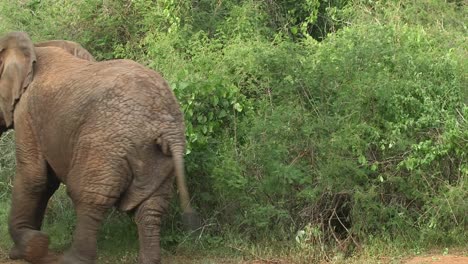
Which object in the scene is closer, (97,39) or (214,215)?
(214,215)

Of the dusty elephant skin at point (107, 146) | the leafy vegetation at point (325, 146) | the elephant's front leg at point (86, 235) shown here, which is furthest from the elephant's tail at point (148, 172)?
the leafy vegetation at point (325, 146)

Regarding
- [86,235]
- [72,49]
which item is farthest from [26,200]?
[72,49]

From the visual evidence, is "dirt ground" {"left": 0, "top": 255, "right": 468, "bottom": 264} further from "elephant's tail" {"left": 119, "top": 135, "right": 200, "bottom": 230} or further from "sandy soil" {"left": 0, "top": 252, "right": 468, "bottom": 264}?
"elephant's tail" {"left": 119, "top": 135, "right": 200, "bottom": 230}

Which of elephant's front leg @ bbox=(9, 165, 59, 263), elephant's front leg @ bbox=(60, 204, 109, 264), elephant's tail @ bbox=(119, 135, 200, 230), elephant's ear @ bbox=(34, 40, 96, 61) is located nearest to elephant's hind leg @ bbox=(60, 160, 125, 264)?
elephant's front leg @ bbox=(60, 204, 109, 264)

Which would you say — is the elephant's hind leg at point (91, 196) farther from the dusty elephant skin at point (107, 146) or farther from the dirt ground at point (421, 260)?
the dirt ground at point (421, 260)

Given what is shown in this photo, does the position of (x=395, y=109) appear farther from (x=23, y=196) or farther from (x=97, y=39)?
(x=97, y=39)

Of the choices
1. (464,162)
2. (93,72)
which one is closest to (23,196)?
(93,72)

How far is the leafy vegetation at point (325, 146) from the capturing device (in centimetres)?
840

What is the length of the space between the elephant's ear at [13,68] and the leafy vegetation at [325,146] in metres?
1.39

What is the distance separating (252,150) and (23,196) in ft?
6.94

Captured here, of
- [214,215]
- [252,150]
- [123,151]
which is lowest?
[214,215]

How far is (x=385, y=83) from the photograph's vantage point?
8523 millimetres

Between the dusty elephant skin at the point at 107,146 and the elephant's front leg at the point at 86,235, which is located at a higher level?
the dusty elephant skin at the point at 107,146

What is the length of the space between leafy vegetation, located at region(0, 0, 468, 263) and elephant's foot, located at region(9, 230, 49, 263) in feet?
3.10
